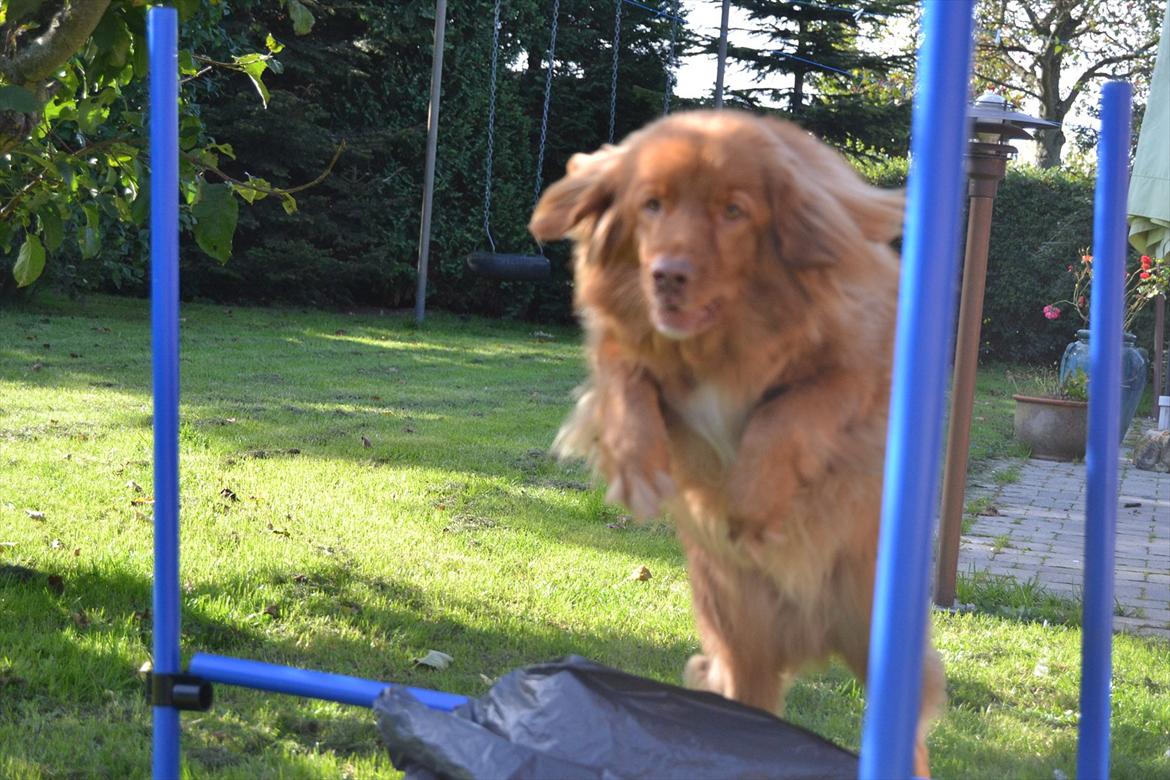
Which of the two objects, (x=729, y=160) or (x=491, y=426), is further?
(x=491, y=426)

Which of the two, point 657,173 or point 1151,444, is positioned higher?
point 657,173

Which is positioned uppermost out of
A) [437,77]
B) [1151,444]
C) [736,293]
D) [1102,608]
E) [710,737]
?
[437,77]

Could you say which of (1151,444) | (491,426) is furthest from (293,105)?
(1151,444)

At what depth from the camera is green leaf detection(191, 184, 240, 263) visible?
3361mm

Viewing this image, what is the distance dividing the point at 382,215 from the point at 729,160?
1526 centimetres

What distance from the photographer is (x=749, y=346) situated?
1667 millimetres

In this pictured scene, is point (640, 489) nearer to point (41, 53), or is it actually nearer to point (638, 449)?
point (638, 449)

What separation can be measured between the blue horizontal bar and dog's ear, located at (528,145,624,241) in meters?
0.94

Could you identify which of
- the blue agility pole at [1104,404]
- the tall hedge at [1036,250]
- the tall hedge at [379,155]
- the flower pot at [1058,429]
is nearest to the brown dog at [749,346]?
the blue agility pole at [1104,404]

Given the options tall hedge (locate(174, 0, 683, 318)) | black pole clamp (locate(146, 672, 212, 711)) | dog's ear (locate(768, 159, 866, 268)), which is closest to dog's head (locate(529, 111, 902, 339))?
dog's ear (locate(768, 159, 866, 268))

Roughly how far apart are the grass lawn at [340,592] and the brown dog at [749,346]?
67.0 inches

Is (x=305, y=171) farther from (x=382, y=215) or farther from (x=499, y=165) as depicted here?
(x=499, y=165)

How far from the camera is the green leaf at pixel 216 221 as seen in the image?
132 inches

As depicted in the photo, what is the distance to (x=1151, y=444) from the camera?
10.4 metres
